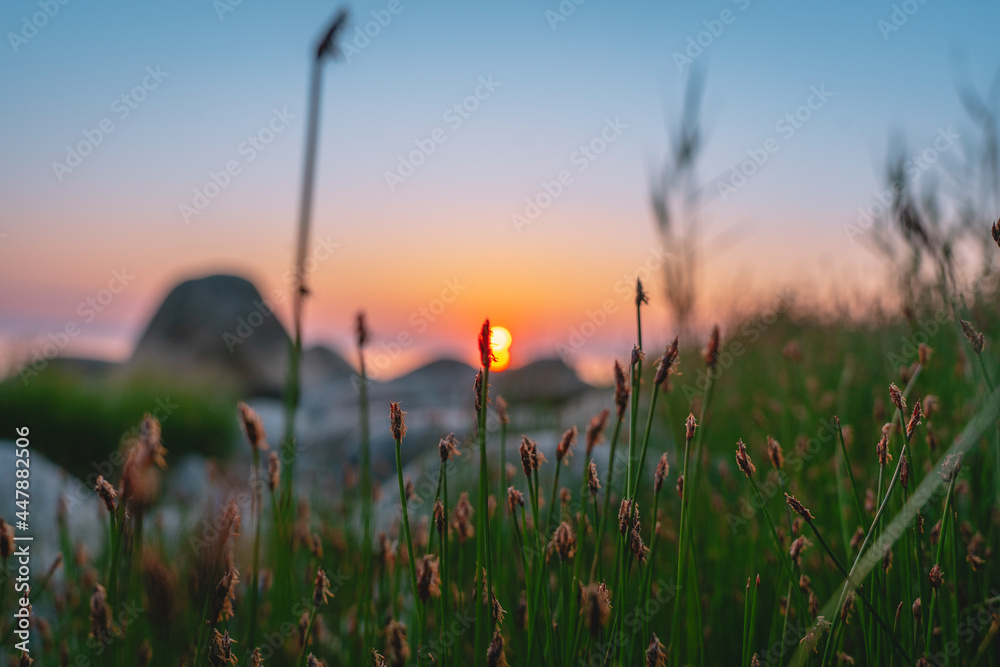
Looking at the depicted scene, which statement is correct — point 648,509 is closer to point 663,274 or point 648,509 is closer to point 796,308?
point 663,274

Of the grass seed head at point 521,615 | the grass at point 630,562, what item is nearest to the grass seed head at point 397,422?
the grass at point 630,562

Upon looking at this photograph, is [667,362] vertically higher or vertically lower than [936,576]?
higher

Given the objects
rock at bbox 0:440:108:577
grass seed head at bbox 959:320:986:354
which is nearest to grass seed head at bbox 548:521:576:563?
grass seed head at bbox 959:320:986:354

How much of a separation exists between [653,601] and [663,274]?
1.17 metres

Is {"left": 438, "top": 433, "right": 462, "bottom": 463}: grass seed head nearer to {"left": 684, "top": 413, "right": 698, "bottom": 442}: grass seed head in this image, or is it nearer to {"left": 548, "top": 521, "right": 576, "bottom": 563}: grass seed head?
{"left": 548, "top": 521, "right": 576, "bottom": 563}: grass seed head

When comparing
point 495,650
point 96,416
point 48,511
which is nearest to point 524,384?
point 48,511

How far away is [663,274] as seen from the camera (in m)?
2.42

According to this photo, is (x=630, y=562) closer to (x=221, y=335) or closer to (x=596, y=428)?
(x=596, y=428)

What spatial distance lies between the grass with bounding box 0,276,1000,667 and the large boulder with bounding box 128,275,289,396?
9477mm

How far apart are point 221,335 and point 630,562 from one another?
1333 centimetres

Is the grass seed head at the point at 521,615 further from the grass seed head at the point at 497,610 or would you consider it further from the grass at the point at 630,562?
the grass seed head at the point at 497,610

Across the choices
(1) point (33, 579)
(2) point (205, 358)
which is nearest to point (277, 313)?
(2) point (205, 358)

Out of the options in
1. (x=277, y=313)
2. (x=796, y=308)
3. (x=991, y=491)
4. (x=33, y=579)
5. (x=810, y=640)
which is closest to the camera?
(x=810, y=640)

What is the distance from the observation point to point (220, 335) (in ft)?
43.0
